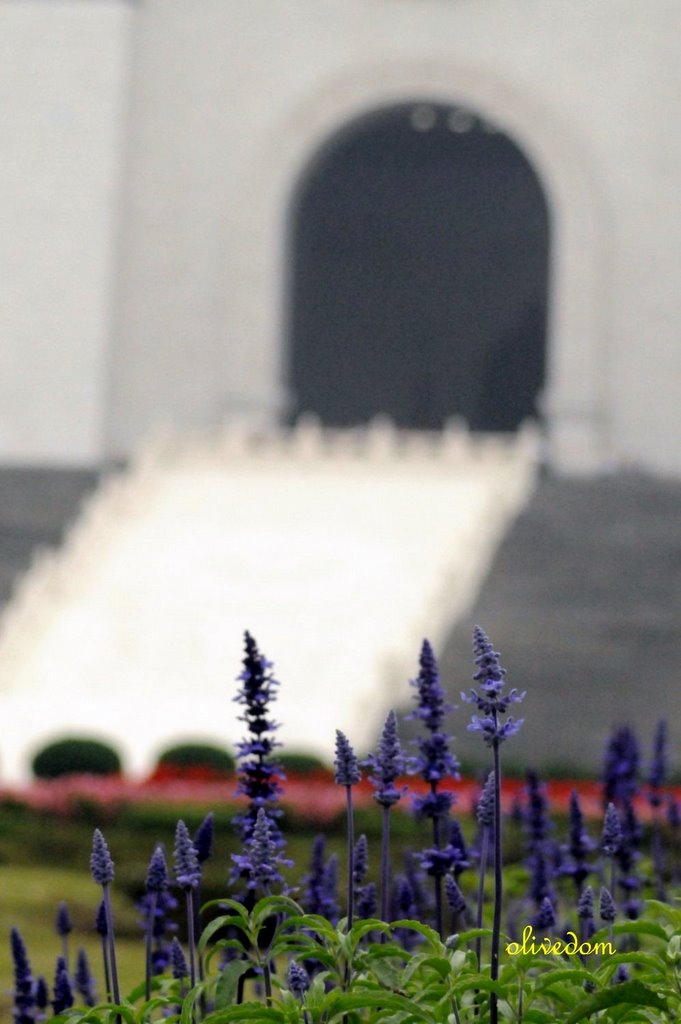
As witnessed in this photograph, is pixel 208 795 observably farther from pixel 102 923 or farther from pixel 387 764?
pixel 387 764

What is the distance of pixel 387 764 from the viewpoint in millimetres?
4238

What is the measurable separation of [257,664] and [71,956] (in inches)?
155

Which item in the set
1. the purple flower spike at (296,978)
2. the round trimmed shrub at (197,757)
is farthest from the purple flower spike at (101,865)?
the round trimmed shrub at (197,757)

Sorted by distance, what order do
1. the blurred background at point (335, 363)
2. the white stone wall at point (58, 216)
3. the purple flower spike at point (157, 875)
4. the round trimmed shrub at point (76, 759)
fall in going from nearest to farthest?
1. the purple flower spike at point (157, 875)
2. the round trimmed shrub at point (76, 759)
3. the blurred background at point (335, 363)
4. the white stone wall at point (58, 216)

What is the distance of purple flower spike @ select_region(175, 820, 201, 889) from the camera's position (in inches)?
162

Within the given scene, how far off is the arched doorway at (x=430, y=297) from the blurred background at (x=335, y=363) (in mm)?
77

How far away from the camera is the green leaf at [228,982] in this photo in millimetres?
4074

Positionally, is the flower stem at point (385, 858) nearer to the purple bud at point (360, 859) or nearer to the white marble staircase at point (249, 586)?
the purple bud at point (360, 859)

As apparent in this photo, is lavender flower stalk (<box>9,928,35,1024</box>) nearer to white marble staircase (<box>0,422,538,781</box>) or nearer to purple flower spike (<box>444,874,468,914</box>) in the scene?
purple flower spike (<box>444,874,468,914</box>)

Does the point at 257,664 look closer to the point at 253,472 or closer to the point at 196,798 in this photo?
the point at 196,798

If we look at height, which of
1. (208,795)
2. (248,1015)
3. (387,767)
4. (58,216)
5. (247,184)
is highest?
(247,184)

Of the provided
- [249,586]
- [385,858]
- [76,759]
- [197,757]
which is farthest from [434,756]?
[249,586]

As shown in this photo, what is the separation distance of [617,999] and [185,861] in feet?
3.01

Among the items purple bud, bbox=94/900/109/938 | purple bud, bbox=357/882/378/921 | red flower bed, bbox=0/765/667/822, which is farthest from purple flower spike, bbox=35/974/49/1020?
red flower bed, bbox=0/765/667/822
